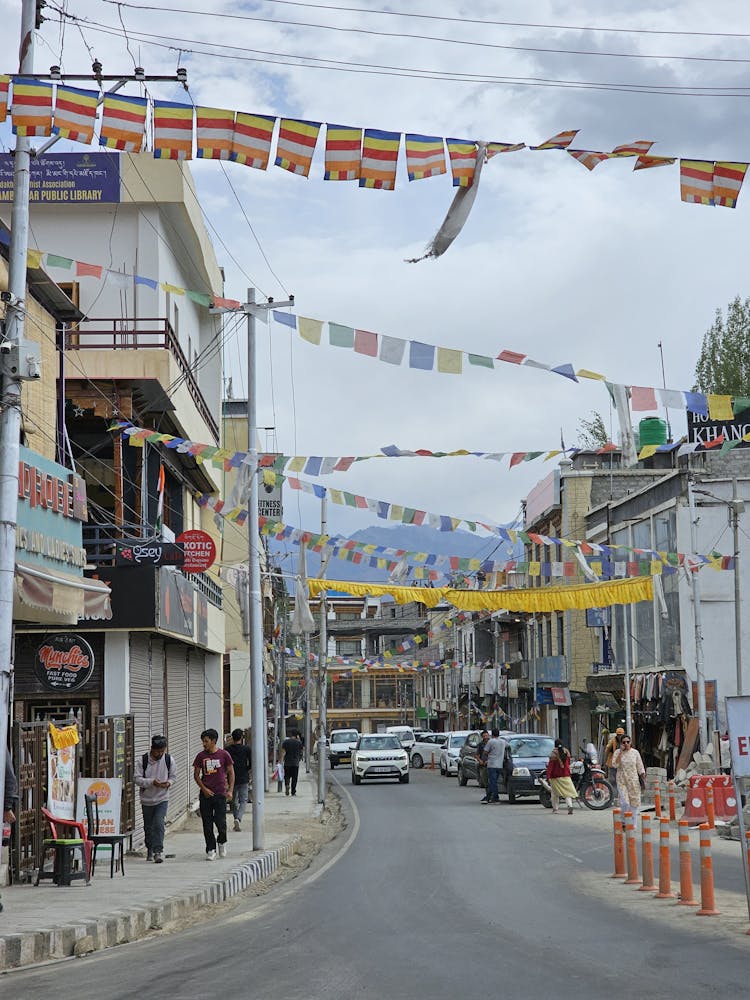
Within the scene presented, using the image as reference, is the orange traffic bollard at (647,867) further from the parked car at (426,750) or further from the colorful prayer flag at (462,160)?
the parked car at (426,750)

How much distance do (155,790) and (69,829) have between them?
2.06 metres

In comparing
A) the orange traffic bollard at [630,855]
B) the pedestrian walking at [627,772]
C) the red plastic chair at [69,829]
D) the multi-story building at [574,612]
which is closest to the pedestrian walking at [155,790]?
the red plastic chair at [69,829]

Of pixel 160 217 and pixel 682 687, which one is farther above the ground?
pixel 160 217

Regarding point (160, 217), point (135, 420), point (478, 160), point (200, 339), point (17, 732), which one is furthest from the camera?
point (200, 339)

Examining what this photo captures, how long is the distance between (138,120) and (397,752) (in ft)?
119

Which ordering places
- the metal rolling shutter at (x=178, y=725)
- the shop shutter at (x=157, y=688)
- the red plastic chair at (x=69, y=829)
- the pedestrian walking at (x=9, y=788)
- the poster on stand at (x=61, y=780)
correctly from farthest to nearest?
the metal rolling shutter at (x=178, y=725) → the shop shutter at (x=157, y=688) → the poster on stand at (x=61, y=780) → the red plastic chair at (x=69, y=829) → the pedestrian walking at (x=9, y=788)

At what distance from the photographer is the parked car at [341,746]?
62531 millimetres

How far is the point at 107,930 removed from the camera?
11617 millimetres

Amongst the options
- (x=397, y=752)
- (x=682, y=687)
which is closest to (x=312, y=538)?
(x=682, y=687)

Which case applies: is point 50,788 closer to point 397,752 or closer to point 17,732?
point 17,732

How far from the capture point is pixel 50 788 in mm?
15922

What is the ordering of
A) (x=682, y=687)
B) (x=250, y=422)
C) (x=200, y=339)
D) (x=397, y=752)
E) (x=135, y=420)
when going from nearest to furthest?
1. (x=250, y=422)
2. (x=135, y=420)
3. (x=200, y=339)
4. (x=682, y=687)
5. (x=397, y=752)

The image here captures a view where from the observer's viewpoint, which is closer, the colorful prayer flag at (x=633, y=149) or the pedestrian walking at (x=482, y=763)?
the colorful prayer flag at (x=633, y=149)

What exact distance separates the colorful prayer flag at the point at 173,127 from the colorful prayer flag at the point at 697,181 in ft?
14.7
